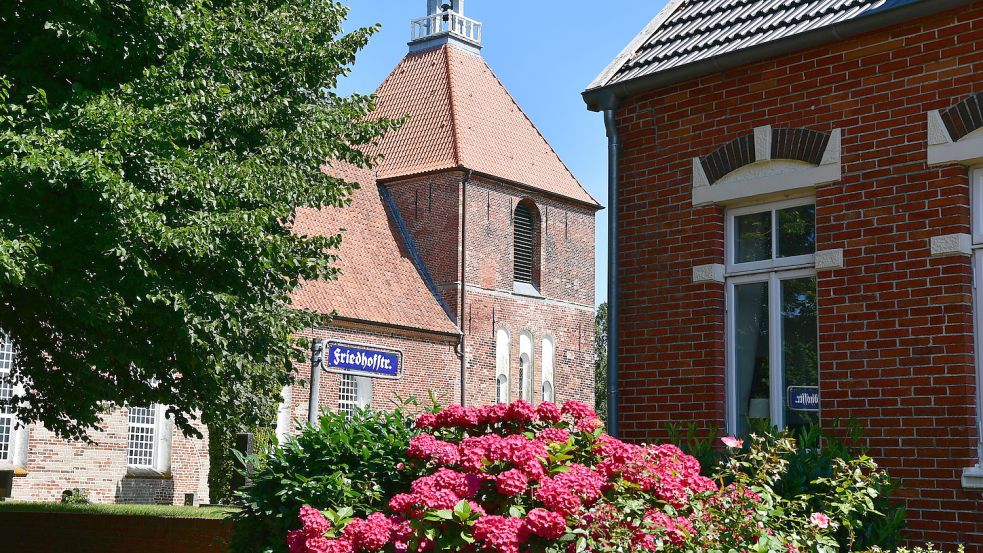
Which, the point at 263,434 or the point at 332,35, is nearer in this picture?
the point at 332,35

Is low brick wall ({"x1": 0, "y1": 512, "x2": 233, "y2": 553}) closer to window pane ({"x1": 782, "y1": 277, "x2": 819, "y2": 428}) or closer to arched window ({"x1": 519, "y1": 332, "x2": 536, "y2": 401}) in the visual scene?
window pane ({"x1": 782, "y1": 277, "x2": 819, "y2": 428})

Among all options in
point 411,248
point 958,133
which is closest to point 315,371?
point 958,133

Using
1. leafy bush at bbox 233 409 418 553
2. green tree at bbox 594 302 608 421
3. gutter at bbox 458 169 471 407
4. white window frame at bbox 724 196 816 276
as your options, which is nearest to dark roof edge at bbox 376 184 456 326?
gutter at bbox 458 169 471 407

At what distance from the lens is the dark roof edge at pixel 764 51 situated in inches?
316

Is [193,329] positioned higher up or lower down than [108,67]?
lower down

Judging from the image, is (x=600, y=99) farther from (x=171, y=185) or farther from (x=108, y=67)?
(x=108, y=67)

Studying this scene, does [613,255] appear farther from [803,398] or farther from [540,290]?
[540,290]

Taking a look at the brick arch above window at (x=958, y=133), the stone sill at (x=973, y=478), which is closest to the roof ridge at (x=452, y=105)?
the brick arch above window at (x=958, y=133)

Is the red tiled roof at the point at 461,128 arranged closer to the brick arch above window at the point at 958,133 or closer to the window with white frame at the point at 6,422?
the window with white frame at the point at 6,422

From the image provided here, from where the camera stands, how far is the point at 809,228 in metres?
8.65

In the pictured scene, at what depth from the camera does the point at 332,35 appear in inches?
603

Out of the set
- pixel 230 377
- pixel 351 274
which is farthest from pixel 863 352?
pixel 351 274

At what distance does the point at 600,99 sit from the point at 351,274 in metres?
25.7

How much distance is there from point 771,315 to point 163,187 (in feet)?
21.6
